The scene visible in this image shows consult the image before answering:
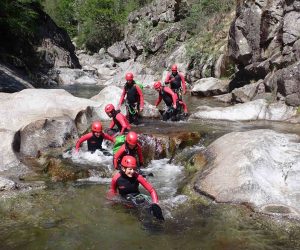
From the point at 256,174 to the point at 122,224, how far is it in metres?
2.86

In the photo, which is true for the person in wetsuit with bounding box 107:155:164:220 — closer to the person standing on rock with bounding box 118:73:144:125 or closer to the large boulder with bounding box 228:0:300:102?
the person standing on rock with bounding box 118:73:144:125

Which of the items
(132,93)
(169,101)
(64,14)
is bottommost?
(169,101)

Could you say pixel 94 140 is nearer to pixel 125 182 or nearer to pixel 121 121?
pixel 121 121

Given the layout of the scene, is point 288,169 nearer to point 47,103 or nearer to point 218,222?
point 218,222

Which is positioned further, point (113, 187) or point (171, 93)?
point (171, 93)

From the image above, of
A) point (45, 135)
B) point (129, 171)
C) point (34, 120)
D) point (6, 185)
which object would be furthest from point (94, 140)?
point (129, 171)

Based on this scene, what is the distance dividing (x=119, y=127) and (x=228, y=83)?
12.0m

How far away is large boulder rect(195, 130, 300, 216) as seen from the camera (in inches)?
305

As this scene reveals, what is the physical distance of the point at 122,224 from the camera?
23.7ft

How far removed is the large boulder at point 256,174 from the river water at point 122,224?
0.36m

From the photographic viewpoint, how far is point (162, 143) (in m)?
11.8

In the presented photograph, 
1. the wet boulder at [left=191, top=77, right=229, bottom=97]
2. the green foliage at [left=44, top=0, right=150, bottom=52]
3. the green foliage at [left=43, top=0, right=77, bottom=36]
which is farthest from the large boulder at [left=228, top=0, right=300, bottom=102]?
the green foliage at [left=43, top=0, right=77, bottom=36]

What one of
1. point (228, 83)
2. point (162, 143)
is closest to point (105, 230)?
point (162, 143)

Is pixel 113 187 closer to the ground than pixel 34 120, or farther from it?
closer to the ground
